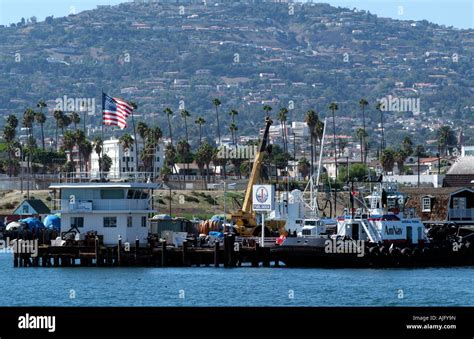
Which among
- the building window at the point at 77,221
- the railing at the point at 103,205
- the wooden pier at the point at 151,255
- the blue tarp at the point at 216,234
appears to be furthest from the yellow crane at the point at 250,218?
the building window at the point at 77,221

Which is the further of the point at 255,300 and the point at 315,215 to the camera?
the point at 315,215

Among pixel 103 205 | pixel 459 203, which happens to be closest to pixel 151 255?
pixel 103 205

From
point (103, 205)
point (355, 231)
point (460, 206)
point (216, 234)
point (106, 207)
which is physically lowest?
point (216, 234)

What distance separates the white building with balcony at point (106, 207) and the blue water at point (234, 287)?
3.69m

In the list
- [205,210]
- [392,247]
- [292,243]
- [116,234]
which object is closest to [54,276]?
[116,234]

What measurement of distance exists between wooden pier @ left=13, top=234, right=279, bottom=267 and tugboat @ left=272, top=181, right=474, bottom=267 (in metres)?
2.49

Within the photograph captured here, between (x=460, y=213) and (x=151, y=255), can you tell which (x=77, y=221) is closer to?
(x=151, y=255)

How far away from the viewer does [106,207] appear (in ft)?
236

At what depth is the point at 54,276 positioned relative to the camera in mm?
65312

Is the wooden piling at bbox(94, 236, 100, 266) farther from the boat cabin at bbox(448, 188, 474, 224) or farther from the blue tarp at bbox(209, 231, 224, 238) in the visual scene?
the boat cabin at bbox(448, 188, 474, 224)

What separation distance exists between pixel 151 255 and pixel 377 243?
1316 centimetres

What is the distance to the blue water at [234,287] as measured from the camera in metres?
51.2

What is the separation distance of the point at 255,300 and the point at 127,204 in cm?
2196
